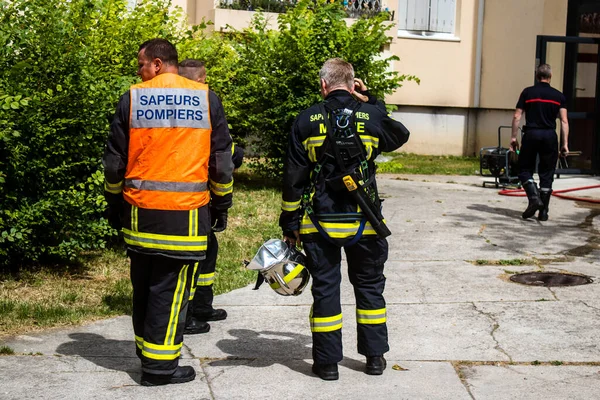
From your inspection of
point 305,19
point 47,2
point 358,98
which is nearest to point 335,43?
point 305,19

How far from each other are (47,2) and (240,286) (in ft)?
9.55

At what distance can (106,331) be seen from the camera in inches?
256

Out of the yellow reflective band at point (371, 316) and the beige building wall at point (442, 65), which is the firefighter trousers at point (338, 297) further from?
the beige building wall at point (442, 65)

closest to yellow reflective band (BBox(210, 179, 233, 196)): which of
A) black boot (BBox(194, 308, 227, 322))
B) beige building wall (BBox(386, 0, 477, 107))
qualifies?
black boot (BBox(194, 308, 227, 322))

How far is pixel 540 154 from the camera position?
1148cm

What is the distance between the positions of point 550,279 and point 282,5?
1116 centimetres

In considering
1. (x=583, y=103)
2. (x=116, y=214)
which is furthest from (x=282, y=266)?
(x=583, y=103)

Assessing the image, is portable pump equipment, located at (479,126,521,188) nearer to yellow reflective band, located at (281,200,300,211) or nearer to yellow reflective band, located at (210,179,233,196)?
yellow reflective band, located at (281,200,300,211)

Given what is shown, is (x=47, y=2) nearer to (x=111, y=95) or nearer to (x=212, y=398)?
(x=111, y=95)

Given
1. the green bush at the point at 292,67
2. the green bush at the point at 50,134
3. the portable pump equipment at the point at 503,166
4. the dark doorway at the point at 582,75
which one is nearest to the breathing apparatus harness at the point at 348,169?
the green bush at the point at 50,134

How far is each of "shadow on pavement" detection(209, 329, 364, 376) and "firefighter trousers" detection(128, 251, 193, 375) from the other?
1.73 ft

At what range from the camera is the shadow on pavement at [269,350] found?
5.86 m

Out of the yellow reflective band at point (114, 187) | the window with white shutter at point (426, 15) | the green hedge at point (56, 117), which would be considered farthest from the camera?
the window with white shutter at point (426, 15)

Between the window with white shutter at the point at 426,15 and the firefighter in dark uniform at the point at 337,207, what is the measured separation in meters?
15.0
